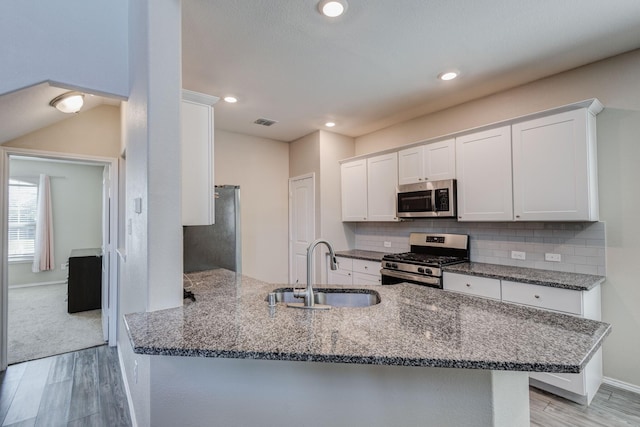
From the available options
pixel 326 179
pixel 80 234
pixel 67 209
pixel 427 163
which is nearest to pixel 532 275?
pixel 427 163

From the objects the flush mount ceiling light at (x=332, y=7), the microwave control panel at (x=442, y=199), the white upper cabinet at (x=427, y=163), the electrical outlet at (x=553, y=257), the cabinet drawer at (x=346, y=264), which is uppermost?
the flush mount ceiling light at (x=332, y=7)

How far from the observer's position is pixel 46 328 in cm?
388

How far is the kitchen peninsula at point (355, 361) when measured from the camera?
40.6 inches

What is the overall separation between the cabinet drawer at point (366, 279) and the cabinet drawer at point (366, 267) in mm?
39

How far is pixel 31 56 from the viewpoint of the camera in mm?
1790

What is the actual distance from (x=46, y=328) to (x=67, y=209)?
350cm

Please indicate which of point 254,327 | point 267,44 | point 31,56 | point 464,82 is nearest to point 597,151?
point 464,82

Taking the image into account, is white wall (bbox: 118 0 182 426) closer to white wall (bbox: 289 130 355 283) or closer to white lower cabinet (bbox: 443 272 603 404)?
white lower cabinet (bbox: 443 272 603 404)

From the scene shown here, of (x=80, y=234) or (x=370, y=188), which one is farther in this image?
(x=80, y=234)

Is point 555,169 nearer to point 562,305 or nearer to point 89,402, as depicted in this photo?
point 562,305

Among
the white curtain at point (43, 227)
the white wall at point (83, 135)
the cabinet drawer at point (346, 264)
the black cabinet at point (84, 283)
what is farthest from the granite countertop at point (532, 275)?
the white curtain at point (43, 227)

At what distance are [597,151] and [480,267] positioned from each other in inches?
54.7

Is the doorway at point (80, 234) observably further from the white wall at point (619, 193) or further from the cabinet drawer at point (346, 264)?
the white wall at point (619, 193)

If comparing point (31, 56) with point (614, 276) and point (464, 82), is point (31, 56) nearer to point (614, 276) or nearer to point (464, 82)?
point (464, 82)
